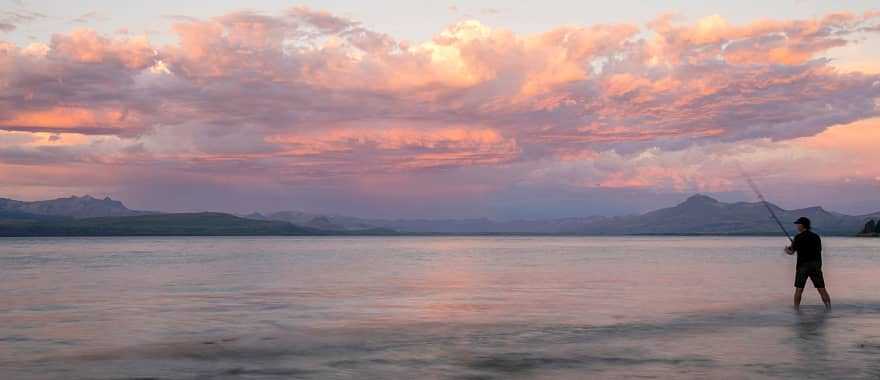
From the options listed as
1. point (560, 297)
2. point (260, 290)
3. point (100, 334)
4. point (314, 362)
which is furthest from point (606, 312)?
point (260, 290)

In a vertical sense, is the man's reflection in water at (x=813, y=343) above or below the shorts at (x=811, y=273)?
below

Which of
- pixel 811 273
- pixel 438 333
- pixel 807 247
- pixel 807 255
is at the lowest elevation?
pixel 438 333

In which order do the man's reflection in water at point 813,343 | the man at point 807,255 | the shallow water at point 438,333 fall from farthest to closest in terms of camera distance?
the man at point 807,255, the shallow water at point 438,333, the man's reflection in water at point 813,343

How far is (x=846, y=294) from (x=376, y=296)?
49.7ft

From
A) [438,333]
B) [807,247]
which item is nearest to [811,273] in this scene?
[807,247]

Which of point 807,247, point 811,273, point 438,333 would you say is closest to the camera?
point 438,333

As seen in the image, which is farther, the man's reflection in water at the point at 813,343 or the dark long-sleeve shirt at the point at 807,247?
the dark long-sleeve shirt at the point at 807,247

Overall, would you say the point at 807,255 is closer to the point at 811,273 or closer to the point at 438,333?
the point at 811,273

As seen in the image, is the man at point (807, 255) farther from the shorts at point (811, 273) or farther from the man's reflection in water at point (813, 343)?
the man's reflection in water at point (813, 343)

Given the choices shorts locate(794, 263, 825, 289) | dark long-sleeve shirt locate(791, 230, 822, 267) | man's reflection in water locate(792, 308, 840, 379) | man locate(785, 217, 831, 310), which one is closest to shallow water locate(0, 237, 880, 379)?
man's reflection in water locate(792, 308, 840, 379)

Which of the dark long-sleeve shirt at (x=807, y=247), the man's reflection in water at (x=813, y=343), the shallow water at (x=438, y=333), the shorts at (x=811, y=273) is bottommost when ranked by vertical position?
the shallow water at (x=438, y=333)

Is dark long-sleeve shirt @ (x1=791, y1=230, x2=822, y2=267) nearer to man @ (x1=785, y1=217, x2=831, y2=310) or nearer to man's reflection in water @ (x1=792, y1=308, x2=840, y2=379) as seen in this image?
man @ (x1=785, y1=217, x2=831, y2=310)

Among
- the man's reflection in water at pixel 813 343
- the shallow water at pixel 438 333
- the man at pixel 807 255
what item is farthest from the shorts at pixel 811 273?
the shallow water at pixel 438 333

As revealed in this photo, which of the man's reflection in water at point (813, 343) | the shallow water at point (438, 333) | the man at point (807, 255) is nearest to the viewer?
the man's reflection in water at point (813, 343)
